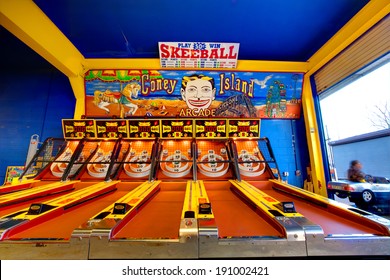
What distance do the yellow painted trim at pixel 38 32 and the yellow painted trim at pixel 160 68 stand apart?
50cm

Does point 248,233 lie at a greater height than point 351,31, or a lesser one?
lesser

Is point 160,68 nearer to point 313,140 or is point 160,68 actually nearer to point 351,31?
point 351,31

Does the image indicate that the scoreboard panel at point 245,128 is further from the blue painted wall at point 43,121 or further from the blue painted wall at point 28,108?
the blue painted wall at point 28,108

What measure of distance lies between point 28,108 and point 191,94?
4.40 metres

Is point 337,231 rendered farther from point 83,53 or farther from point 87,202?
point 83,53

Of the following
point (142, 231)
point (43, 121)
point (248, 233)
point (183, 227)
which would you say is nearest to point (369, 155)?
point (248, 233)

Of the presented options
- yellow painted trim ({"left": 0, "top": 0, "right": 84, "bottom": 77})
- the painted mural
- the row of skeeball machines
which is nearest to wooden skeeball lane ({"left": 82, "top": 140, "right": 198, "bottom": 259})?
the row of skeeball machines

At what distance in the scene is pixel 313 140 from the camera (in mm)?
4242

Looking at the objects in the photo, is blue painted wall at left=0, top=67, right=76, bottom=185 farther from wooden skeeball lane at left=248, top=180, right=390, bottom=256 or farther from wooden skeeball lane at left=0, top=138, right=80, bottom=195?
wooden skeeball lane at left=248, top=180, right=390, bottom=256

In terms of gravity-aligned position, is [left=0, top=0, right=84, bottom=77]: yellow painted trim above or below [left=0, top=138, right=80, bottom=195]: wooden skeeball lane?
above

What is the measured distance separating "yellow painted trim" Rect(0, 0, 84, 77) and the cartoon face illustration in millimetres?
2727

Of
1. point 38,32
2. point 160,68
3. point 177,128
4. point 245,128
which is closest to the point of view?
point 38,32

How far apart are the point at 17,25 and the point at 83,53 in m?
1.55

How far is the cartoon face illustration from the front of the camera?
439 cm
